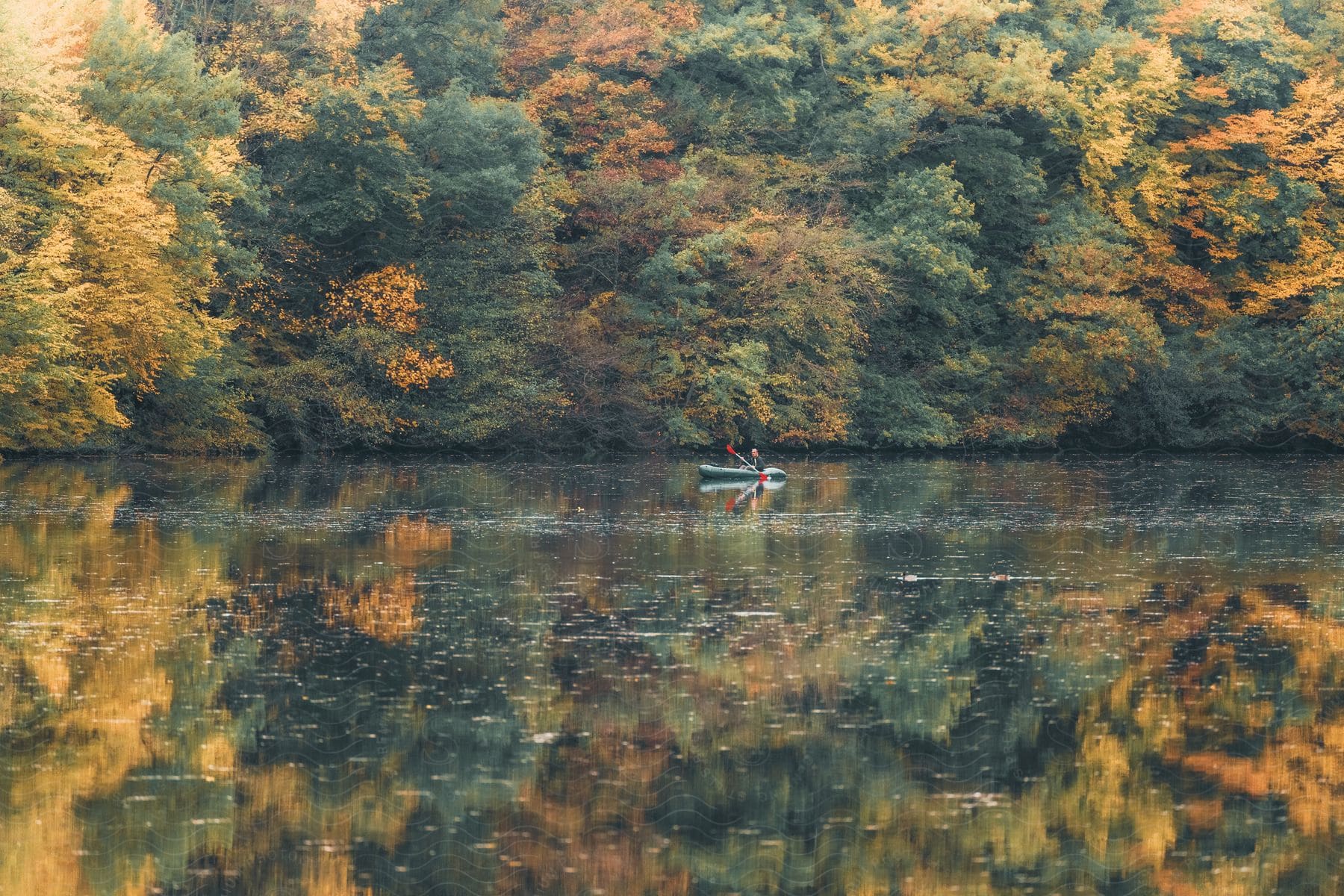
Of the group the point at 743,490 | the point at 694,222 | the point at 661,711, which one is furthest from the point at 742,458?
the point at 661,711

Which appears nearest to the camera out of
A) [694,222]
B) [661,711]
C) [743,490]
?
[661,711]

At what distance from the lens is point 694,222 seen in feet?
152

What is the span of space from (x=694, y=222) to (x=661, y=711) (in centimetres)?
3405

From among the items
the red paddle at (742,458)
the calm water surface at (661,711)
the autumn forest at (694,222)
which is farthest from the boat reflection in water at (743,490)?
the autumn forest at (694,222)

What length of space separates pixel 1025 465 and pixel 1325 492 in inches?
374

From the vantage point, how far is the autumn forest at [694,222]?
3938 centimetres

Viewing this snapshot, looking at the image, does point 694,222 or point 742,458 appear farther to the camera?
point 694,222

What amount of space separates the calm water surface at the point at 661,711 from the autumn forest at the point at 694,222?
15.5m

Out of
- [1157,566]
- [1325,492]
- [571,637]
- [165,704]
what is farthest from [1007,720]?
[1325,492]

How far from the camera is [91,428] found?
3641 cm

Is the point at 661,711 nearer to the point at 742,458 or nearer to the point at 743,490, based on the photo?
the point at 743,490

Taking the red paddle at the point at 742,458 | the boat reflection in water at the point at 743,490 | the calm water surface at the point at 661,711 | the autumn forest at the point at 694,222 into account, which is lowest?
the calm water surface at the point at 661,711

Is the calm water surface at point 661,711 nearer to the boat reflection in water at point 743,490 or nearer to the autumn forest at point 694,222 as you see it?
the boat reflection in water at point 743,490

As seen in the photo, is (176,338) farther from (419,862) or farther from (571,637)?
(419,862)
